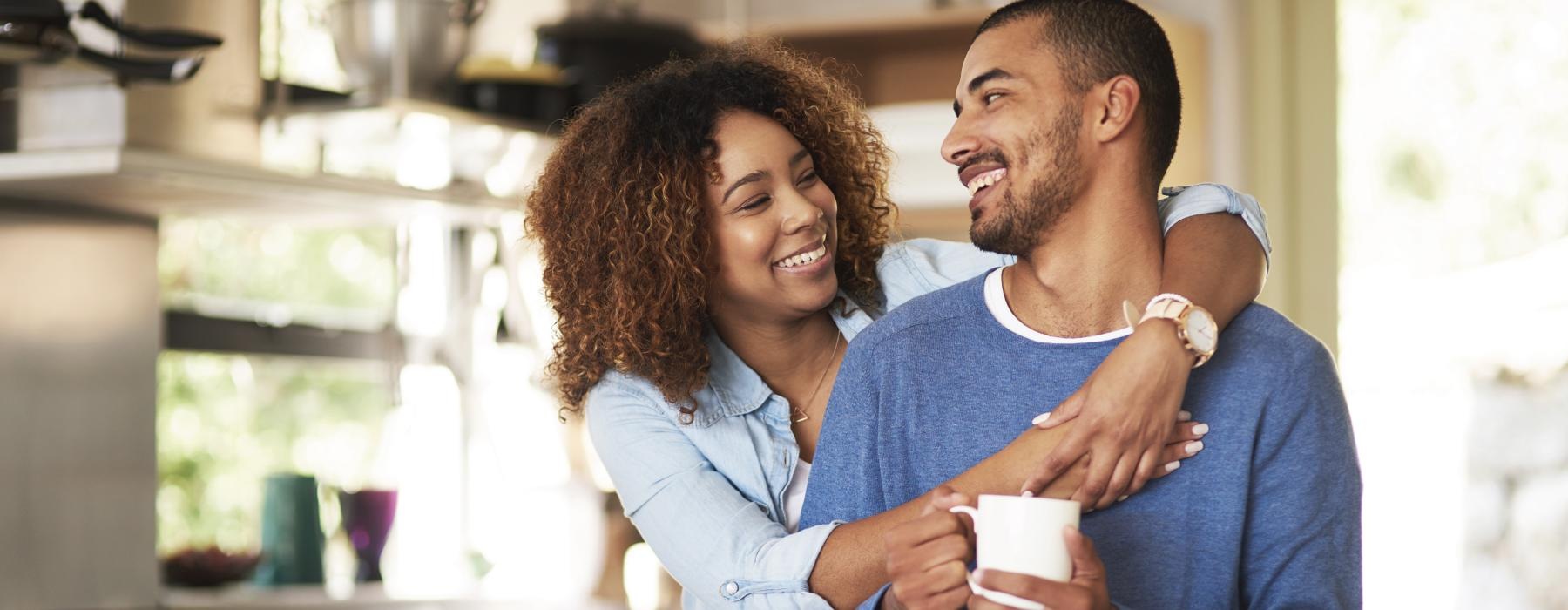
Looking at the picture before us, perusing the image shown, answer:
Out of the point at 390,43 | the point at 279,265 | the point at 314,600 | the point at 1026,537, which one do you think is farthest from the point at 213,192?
the point at 1026,537

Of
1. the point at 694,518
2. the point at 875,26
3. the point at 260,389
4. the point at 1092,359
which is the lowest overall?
the point at 260,389

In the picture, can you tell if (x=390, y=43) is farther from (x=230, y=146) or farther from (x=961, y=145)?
(x=961, y=145)

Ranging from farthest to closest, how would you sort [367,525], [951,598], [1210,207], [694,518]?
1. [367,525]
2. [694,518]
3. [1210,207]
4. [951,598]

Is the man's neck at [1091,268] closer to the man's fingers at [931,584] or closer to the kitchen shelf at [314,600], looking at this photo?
the man's fingers at [931,584]

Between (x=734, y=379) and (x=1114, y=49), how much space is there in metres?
0.62

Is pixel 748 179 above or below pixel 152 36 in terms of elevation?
below

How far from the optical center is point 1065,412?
1345 mm

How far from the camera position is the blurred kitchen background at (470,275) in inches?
97.2

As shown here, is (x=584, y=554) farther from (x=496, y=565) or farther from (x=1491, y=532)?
(x=1491, y=532)

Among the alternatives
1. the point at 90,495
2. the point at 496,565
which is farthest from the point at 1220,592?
the point at 496,565

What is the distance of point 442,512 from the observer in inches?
137

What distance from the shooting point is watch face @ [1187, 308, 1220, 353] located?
135 cm

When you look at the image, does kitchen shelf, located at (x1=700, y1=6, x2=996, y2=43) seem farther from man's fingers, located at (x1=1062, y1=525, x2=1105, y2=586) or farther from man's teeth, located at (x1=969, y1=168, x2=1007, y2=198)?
man's fingers, located at (x1=1062, y1=525, x2=1105, y2=586)

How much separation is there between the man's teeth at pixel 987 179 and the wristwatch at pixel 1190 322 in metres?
0.17
